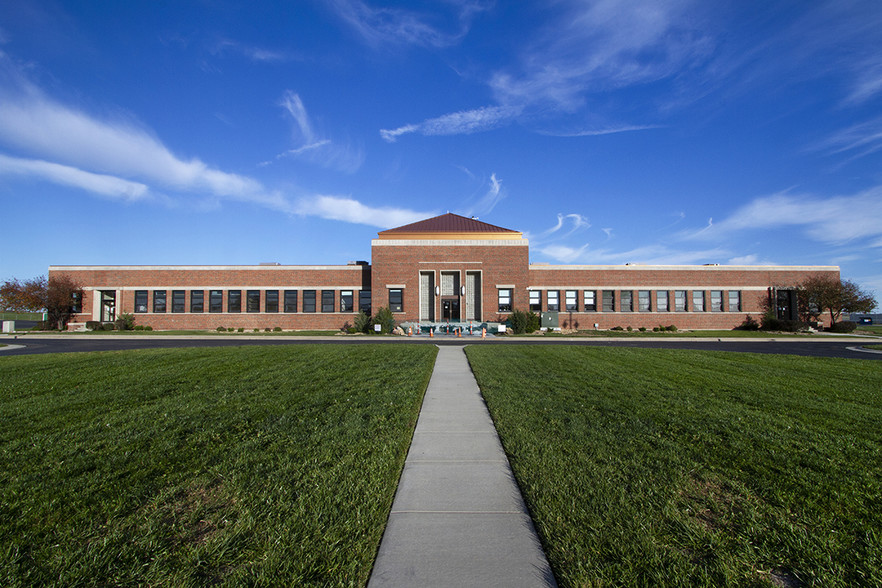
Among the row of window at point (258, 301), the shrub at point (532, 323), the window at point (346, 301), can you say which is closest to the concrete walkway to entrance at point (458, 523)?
the shrub at point (532, 323)

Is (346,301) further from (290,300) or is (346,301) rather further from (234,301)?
(234,301)

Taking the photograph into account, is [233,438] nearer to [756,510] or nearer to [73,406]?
[73,406]

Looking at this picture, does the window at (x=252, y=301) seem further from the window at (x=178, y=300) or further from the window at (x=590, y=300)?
the window at (x=590, y=300)

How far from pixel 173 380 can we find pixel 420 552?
858 centimetres

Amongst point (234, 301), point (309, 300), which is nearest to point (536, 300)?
point (309, 300)

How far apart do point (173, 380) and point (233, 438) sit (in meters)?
5.16

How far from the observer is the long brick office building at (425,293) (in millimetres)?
38344

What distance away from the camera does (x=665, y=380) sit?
9719 mm

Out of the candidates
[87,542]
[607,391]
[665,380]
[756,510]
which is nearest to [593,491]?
[756,510]

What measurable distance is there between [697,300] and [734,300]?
3.74 metres

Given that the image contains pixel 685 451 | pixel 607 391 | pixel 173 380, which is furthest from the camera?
pixel 173 380

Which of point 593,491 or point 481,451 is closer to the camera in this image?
point 593,491

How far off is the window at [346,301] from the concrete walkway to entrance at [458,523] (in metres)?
34.0

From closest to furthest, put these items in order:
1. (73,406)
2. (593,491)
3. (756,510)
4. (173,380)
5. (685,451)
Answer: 1. (756,510)
2. (593,491)
3. (685,451)
4. (73,406)
5. (173,380)
